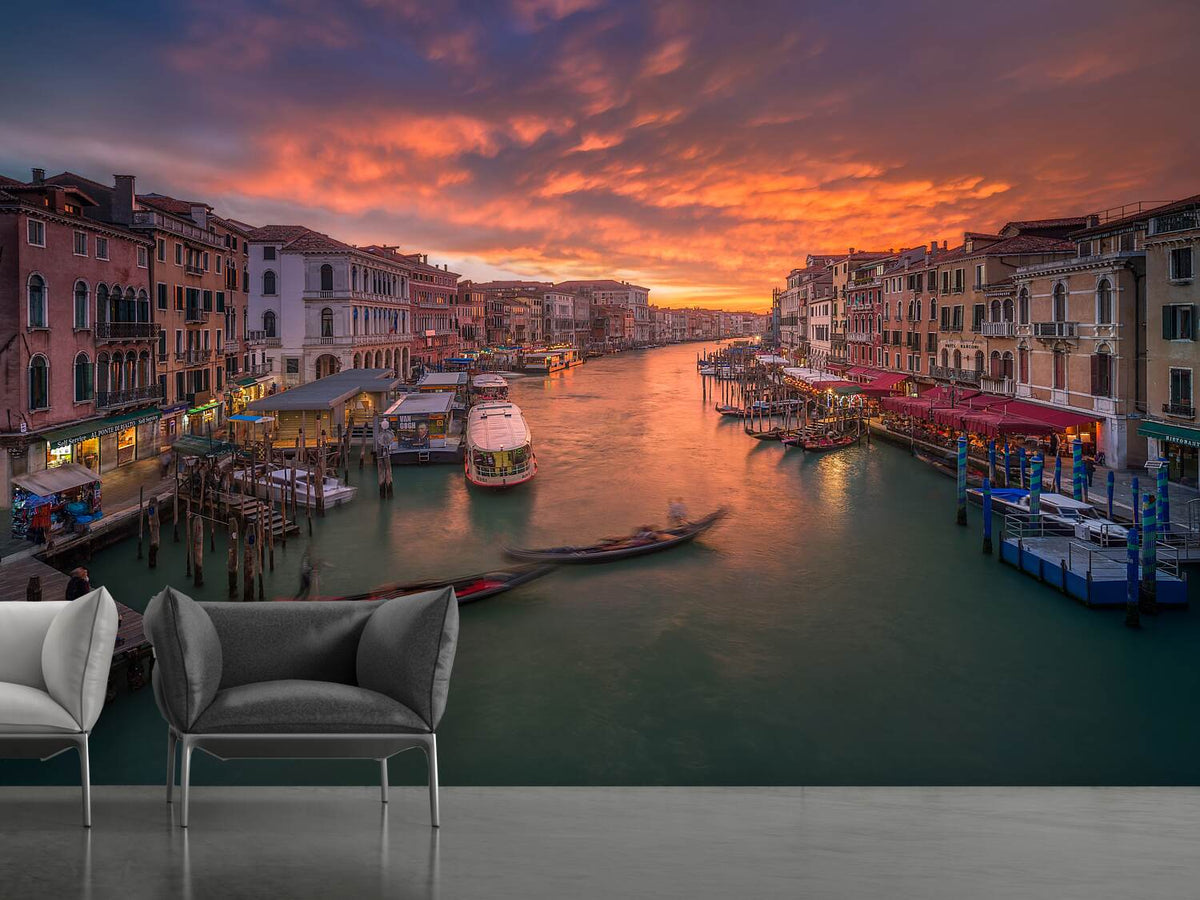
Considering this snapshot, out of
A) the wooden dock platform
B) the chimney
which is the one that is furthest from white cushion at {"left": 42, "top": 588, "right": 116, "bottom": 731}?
the chimney

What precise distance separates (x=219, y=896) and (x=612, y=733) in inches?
264

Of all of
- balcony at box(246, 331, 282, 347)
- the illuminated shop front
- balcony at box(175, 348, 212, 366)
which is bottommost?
the illuminated shop front

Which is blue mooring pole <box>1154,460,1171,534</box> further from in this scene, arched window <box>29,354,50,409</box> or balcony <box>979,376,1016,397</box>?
arched window <box>29,354,50,409</box>

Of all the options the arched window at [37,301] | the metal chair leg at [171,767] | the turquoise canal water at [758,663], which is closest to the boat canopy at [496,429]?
the turquoise canal water at [758,663]

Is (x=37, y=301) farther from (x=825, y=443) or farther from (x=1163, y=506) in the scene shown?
(x=825, y=443)

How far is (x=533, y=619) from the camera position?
1381cm

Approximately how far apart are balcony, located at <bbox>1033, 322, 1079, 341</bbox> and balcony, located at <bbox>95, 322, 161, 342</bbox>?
26.5 metres

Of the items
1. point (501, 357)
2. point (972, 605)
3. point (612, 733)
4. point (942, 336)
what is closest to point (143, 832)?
point (612, 733)

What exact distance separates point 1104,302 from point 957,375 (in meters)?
9.36

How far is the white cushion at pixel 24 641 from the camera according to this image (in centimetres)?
459

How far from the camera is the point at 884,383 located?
1539 inches

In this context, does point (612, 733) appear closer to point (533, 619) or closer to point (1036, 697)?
point (533, 619)

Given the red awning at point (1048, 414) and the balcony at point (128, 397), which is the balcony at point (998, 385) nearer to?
the red awning at point (1048, 414)

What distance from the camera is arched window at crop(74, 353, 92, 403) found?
65.1 feet
